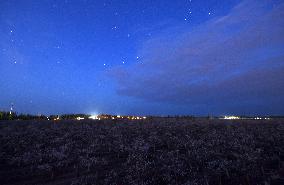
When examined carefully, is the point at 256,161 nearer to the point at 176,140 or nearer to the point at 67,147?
the point at 176,140

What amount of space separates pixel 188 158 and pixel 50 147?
8600 millimetres

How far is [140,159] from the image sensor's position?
15812 millimetres

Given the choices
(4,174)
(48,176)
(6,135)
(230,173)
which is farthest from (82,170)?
(6,135)

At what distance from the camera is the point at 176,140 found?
20.7 m

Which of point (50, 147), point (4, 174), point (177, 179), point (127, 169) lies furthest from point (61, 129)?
point (177, 179)

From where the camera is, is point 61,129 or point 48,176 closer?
point 48,176

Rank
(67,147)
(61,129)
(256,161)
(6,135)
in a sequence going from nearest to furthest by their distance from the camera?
(256,161)
(67,147)
(6,135)
(61,129)

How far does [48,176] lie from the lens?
1441cm

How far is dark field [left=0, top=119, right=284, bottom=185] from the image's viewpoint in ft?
41.6

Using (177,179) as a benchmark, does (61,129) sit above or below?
above

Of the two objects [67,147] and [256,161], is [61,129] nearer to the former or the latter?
[67,147]

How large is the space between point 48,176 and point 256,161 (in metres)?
8.64

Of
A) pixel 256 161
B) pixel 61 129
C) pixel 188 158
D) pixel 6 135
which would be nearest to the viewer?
pixel 256 161

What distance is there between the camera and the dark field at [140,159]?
12688 millimetres
